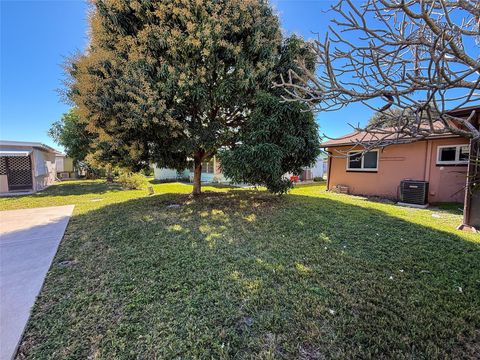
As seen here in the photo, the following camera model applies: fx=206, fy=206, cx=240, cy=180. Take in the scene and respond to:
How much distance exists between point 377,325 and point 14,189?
63.8ft

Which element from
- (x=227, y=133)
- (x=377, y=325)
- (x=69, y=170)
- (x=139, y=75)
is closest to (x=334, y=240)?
(x=377, y=325)

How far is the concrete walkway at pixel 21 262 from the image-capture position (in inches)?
85.4

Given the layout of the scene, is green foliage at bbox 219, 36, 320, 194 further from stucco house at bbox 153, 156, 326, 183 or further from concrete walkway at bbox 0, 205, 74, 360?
stucco house at bbox 153, 156, 326, 183

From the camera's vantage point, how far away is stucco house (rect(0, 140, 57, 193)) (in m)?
11.9

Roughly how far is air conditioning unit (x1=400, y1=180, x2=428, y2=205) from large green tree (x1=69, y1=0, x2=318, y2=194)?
22.9 feet

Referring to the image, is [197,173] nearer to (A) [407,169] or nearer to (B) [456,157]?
(A) [407,169]

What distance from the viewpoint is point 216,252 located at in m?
3.79

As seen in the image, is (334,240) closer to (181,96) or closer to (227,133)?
(227,133)

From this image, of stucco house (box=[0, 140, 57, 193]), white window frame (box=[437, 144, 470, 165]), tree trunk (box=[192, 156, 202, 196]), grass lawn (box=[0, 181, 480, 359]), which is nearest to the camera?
grass lawn (box=[0, 181, 480, 359])

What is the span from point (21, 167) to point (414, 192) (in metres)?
22.4

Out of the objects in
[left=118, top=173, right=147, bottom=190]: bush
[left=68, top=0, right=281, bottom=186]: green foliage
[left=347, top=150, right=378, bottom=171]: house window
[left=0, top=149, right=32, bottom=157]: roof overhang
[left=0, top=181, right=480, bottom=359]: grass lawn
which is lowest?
[left=0, top=181, right=480, bottom=359]: grass lawn

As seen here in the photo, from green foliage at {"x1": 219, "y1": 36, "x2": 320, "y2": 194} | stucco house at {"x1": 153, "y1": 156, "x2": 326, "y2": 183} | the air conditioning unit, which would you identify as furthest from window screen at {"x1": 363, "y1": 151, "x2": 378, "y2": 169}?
stucco house at {"x1": 153, "y1": 156, "x2": 326, "y2": 183}

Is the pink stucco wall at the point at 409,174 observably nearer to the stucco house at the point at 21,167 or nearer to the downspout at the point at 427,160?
the downspout at the point at 427,160

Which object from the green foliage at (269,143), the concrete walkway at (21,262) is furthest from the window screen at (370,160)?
the concrete walkway at (21,262)
